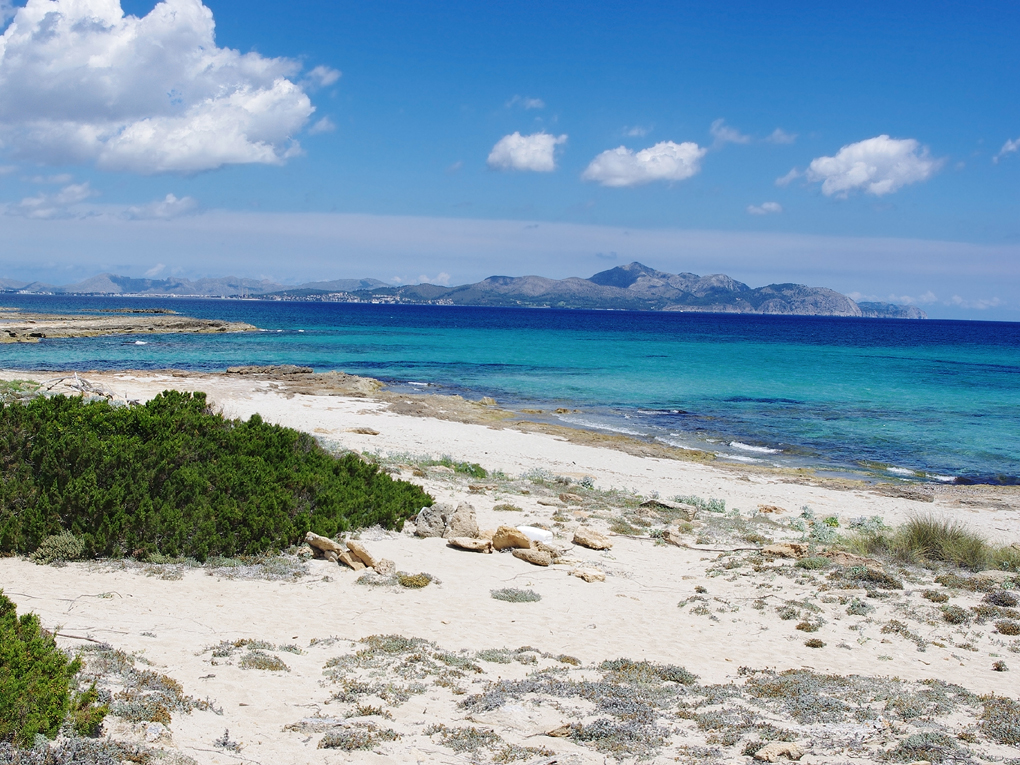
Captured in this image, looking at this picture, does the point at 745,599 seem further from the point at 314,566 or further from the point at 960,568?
the point at 314,566

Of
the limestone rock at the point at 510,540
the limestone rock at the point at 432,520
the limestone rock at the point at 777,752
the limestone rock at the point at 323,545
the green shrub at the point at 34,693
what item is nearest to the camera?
the green shrub at the point at 34,693

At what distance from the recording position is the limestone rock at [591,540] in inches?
471

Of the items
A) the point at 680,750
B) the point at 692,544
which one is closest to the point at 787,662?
the point at 680,750

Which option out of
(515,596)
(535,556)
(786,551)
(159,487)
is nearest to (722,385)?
(786,551)

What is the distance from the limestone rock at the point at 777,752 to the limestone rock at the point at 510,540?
611 cm

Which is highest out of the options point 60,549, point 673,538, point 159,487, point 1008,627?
point 159,487

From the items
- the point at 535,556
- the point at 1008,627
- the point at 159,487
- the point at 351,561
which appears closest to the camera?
the point at 1008,627

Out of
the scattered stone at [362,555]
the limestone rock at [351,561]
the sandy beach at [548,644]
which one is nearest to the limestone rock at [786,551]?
the sandy beach at [548,644]

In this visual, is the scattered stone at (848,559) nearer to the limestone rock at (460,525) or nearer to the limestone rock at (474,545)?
the limestone rock at (474,545)

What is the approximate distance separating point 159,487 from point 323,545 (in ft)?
7.96

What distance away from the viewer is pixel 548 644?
788cm

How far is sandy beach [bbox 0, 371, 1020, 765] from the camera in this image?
218 inches

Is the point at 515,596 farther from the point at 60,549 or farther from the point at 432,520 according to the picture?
the point at 60,549

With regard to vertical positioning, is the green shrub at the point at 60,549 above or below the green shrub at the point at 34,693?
below
